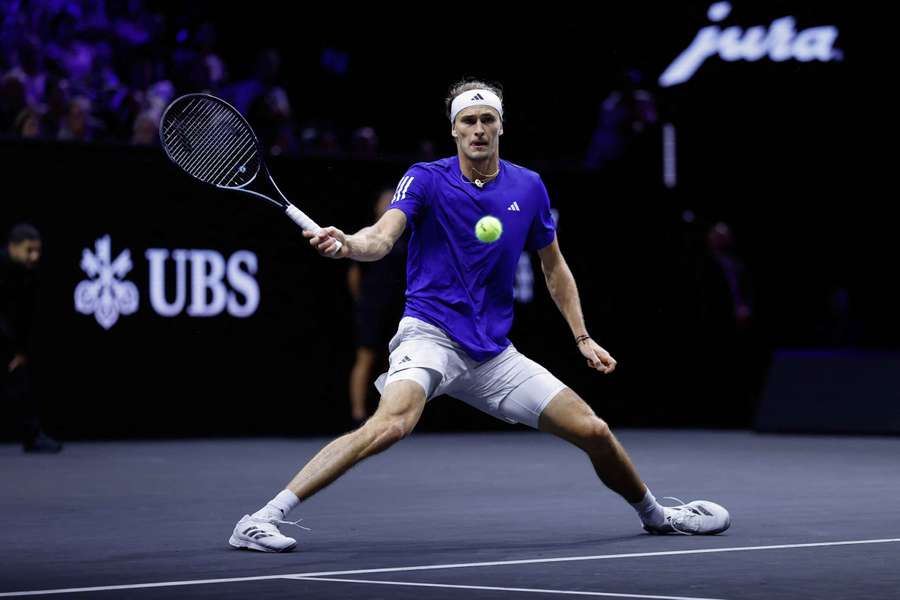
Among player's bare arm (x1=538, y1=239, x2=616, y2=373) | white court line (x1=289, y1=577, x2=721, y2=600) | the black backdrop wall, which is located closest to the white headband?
player's bare arm (x1=538, y1=239, x2=616, y2=373)

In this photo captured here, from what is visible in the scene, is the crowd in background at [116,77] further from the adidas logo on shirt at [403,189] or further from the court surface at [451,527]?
the adidas logo on shirt at [403,189]

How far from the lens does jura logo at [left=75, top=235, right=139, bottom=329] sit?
1497 centimetres

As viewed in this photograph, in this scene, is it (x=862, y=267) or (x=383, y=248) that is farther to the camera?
(x=862, y=267)

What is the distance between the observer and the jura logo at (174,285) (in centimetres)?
1501

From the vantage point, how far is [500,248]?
7.50 m

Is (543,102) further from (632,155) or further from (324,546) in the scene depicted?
(324,546)

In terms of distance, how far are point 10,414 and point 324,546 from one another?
8.05 meters

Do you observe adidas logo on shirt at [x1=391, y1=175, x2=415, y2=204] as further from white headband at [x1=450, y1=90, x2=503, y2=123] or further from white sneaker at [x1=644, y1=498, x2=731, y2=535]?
white sneaker at [x1=644, y1=498, x2=731, y2=535]

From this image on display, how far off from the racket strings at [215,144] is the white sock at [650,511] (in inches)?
86.3

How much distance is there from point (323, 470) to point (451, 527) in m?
1.37

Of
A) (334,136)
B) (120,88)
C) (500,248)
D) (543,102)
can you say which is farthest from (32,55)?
(500,248)

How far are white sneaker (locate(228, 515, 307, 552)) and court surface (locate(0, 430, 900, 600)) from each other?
0.06 m

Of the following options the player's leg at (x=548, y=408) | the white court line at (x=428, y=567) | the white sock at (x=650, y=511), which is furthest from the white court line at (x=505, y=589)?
the white sock at (x=650, y=511)

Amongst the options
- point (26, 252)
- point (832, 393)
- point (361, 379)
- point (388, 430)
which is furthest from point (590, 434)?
point (832, 393)
